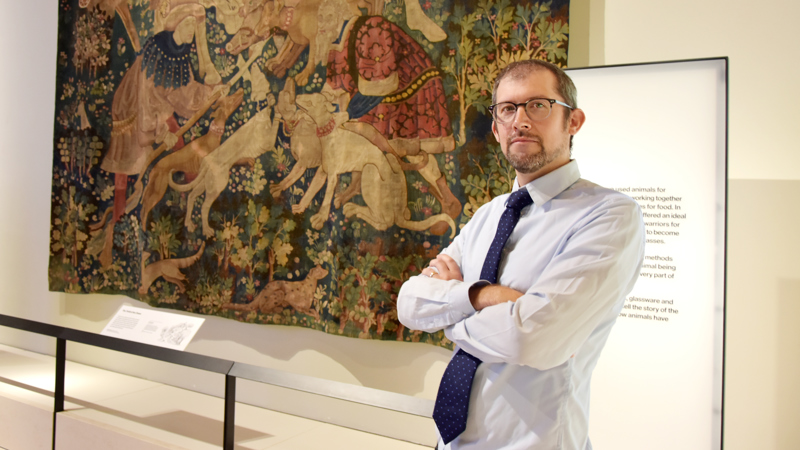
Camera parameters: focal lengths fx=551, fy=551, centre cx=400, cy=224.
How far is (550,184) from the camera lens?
1346 millimetres

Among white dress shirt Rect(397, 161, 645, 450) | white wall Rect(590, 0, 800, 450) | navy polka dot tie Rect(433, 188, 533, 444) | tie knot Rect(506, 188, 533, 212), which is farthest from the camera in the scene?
white wall Rect(590, 0, 800, 450)

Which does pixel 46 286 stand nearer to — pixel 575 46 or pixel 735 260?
pixel 575 46

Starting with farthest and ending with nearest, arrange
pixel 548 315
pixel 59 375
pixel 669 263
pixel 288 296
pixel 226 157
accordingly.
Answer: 1. pixel 226 157
2. pixel 288 296
3. pixel 59 375
4. pixel 669 263
5. pixel 548 315

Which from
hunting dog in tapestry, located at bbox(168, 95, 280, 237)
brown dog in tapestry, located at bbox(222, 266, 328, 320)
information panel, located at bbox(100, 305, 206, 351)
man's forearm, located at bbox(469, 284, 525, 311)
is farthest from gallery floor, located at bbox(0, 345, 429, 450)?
man's forearm, located at bbox(469, 284, 525, 311)

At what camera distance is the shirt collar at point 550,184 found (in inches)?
52.9

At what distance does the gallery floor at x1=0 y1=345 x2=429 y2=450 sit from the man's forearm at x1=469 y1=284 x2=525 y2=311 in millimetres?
1692

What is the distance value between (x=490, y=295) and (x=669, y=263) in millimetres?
922

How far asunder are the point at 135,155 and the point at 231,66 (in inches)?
39.7

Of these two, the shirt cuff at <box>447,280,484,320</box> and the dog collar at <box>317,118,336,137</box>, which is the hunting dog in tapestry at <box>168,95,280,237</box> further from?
the shirt cuff at <box>447,280,484,320</box>

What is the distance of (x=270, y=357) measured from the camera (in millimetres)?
3250

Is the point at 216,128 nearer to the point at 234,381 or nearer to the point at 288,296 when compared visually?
the point at 288,296

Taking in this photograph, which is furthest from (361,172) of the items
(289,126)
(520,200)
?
(520,200)

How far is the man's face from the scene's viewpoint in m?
1.32

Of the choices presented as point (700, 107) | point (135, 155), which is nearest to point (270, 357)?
point (135, 155)
